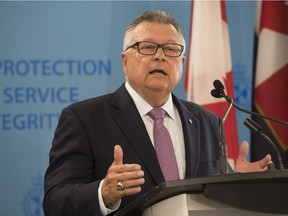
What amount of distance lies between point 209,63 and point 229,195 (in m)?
2.50

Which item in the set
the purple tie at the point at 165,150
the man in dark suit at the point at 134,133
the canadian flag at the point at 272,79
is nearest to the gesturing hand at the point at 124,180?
the man in dark suit at the point at 134,133

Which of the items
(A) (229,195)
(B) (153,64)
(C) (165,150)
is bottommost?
(A) (229,195)

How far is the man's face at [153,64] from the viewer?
111 inches

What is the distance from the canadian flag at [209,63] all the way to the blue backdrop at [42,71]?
30cm

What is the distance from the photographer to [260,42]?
425 centimetres

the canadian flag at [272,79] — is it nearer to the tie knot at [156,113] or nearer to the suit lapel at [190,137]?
the suit lapel at [190,137]

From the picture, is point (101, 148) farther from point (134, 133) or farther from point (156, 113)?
point (156, 113)

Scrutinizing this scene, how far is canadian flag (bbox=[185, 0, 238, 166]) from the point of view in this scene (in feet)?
13.3

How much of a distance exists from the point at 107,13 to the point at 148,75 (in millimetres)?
1570

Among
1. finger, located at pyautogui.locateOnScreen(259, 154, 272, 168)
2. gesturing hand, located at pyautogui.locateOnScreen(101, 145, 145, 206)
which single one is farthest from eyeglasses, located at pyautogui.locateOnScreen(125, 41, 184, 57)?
gesturing hand, located at pyautogui.locateOnScreen(101, 145, 145, 206)

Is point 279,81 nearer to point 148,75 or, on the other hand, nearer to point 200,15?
point 200,15

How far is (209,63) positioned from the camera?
161 inches

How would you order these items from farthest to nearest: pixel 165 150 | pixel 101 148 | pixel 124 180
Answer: pixel 165 150 → pixel 101 148 → pixel 124 180

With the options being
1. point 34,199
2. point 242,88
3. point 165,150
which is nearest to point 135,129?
point 165,150
